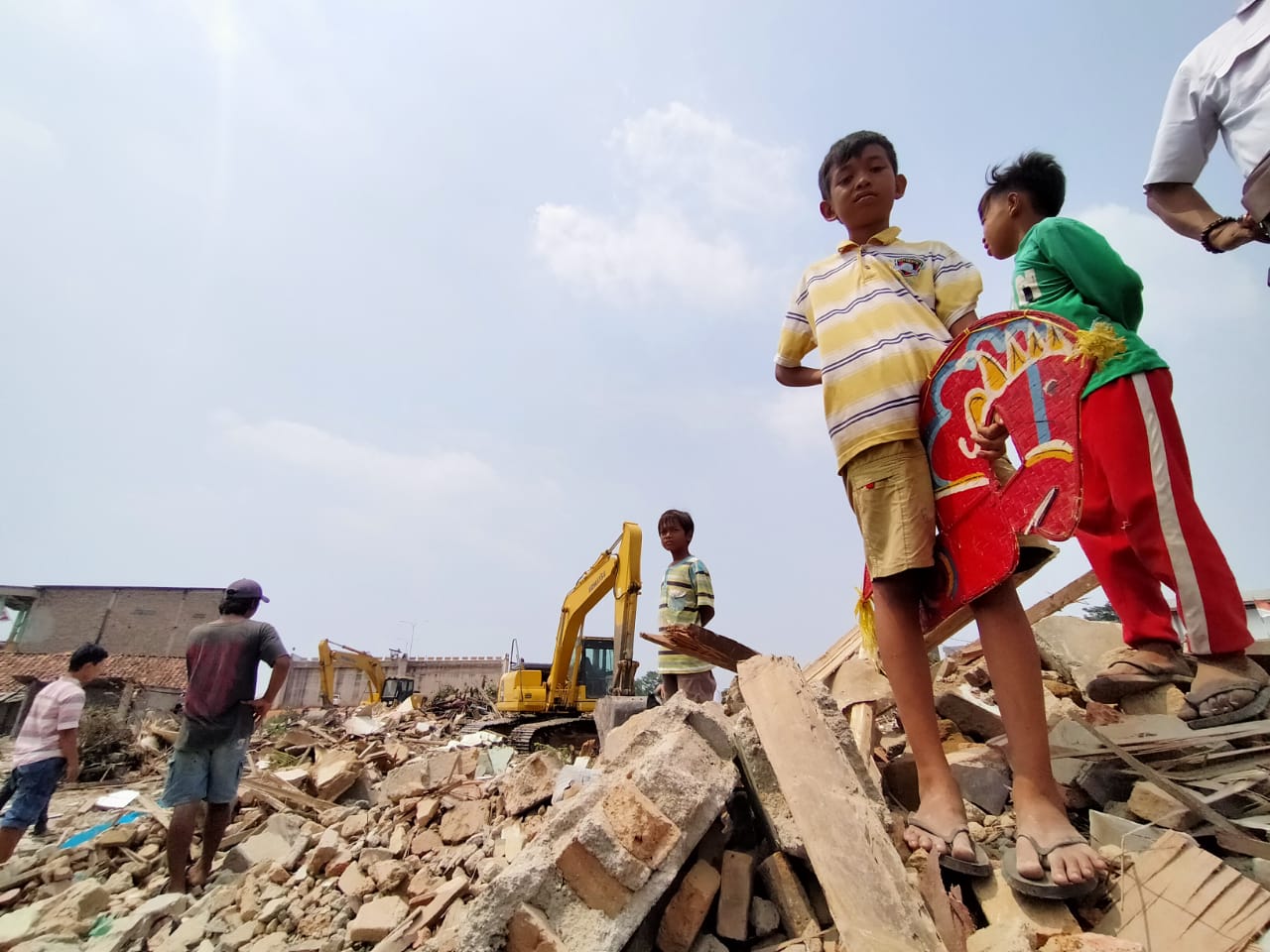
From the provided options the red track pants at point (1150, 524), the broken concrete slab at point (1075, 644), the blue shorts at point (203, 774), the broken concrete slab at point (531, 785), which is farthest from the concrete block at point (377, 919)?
the broken concrete slab at point (1075, 644)

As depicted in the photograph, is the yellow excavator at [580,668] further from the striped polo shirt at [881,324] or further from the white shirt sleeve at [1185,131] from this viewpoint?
the white shirt sleeve at [1185,131]

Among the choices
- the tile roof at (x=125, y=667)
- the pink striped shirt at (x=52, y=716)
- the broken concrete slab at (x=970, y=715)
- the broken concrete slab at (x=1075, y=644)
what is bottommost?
the broken concrete slab at (x=970, y=715)

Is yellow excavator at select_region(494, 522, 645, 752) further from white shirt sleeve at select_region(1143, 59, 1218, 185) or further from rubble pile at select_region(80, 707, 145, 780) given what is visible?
white shirt sleeve at select_region(1143, 59, 1218, 185)

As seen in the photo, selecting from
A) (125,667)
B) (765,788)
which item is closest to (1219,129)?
(765,788)

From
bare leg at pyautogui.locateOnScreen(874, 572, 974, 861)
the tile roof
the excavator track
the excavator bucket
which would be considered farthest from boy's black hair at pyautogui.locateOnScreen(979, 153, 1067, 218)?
the tile roof

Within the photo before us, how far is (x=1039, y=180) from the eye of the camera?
2.49 meters

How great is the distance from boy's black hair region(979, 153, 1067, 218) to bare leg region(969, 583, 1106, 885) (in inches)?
67.2

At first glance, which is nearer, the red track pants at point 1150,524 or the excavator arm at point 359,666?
the red track pants at point 1150,524

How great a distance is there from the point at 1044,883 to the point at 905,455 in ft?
3.66

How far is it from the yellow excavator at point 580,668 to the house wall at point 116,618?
27.8 metres

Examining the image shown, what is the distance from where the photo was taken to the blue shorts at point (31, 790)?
5.01 m

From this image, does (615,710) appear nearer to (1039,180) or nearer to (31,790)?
(31,790)

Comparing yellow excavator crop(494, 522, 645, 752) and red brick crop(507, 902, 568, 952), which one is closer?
red brick crop(507, 902, 568, 952)

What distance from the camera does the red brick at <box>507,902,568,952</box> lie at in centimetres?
154
